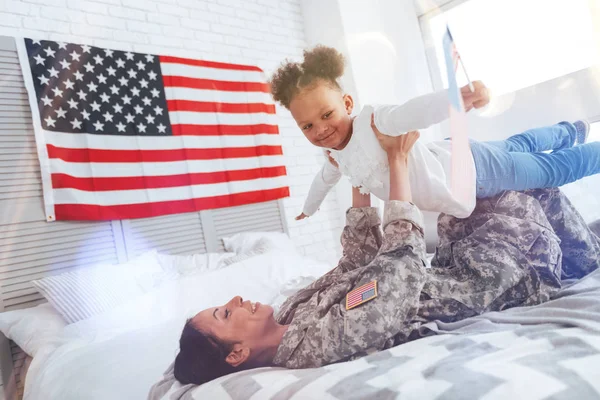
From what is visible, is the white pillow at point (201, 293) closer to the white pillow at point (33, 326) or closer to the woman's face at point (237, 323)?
the white pillow at point (33, 326)

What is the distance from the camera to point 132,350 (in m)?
1.23

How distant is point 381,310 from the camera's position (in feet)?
2.85

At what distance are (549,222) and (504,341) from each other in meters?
0.62

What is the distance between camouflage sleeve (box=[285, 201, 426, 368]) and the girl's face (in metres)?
0.30

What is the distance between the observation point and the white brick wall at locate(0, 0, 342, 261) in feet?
7.09

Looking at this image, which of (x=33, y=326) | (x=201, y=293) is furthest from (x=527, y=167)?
(x=33, y=326)

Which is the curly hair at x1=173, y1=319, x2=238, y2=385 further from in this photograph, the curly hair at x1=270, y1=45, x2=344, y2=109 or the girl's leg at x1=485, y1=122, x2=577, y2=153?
the girl's leg at x1=485, y1=122, x2=577, y2=153

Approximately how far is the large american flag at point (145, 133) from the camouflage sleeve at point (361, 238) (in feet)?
4.46

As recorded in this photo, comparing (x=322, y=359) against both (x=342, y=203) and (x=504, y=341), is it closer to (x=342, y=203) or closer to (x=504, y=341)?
(x=504, y=341)

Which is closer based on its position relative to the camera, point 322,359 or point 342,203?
point 322,359

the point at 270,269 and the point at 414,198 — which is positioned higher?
the point at 414,198

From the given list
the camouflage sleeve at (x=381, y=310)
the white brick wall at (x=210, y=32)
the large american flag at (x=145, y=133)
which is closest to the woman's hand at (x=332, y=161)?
the camouflage sleeve at (x=381, y=310)

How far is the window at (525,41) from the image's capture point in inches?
101

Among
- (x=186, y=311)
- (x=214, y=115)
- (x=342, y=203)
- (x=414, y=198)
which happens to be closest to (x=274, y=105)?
(x=214, y=115)
